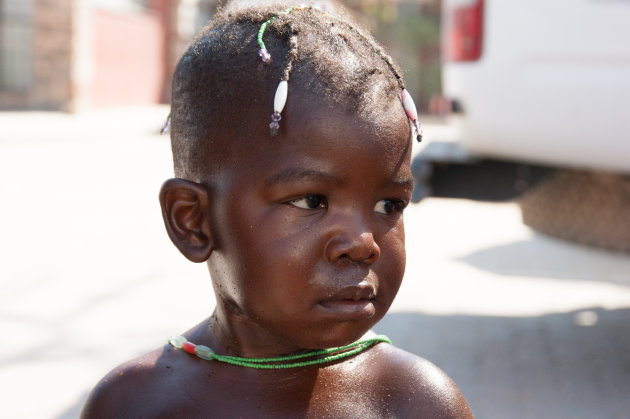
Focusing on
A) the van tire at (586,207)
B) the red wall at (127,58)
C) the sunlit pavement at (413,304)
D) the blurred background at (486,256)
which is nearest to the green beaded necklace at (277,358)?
the blurred background at (486,256)

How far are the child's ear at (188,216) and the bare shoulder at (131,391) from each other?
27 centimetres

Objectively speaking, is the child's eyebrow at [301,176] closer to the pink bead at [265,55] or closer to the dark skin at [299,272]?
the dark skin at [299,272]

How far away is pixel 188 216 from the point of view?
166 cm

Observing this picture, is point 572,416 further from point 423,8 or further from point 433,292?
point 423,8

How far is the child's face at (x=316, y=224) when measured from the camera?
1.49 meters

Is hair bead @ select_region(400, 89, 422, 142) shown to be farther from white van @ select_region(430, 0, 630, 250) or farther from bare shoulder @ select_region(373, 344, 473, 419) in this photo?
white van @ select_region(430, 0, 630, 250)

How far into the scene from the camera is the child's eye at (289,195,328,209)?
152 centimetres

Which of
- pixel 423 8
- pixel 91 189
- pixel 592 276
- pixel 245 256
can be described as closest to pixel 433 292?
pixel 592 276

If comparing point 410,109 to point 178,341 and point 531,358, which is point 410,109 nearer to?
point 178,341

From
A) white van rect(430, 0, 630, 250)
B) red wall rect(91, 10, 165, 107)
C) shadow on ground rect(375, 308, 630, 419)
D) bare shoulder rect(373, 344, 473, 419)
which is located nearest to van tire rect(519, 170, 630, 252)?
white van rect(430, 0, 630, 250)

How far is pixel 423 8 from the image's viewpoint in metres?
29.7

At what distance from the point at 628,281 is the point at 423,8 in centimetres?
2532

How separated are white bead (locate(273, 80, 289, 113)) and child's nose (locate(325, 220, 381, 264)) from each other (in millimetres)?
235

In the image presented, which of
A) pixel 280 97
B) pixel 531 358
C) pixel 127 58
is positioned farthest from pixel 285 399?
pixel 127 58
